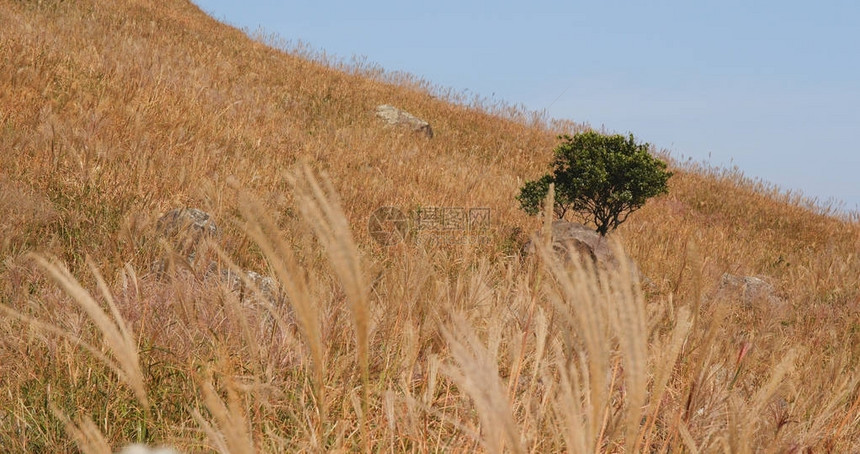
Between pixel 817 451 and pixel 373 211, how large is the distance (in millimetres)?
4142

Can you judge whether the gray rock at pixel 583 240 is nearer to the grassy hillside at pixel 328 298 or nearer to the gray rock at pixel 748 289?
the grassy hillside at pixel 328 298

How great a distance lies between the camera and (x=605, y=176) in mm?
6426

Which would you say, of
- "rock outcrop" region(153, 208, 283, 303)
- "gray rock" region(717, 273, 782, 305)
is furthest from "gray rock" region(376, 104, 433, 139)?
"rock outcrop" region(153, 208, 283, 303)

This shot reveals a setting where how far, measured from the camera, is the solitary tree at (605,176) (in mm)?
6523

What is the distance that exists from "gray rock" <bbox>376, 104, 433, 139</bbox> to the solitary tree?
5.35m

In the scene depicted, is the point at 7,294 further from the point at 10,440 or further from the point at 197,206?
the point at 197,206

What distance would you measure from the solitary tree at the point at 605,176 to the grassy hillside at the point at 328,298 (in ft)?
1.98

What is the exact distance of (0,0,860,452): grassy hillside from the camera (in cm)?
115

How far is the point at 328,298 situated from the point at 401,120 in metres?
9.17

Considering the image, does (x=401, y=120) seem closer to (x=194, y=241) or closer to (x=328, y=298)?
(x=194, y=241)

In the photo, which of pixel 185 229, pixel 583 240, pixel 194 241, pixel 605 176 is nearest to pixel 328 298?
pixel 185 229

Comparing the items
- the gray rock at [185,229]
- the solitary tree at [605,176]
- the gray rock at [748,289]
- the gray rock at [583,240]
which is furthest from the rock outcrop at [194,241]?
the gray rock at [748,289]

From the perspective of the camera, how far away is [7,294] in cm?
287

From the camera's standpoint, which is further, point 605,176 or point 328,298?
point 605,176
